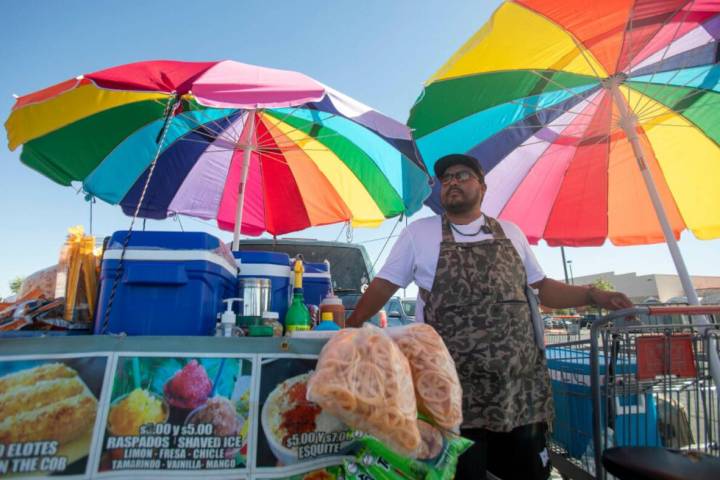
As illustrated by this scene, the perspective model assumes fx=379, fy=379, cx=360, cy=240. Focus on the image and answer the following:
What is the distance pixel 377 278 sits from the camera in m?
2.30

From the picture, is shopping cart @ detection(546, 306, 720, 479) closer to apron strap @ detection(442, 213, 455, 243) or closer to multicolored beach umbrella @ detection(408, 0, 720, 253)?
apron strap @ detection(442, 213, 455, 243)

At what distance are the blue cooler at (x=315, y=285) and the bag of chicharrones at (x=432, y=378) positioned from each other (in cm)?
165

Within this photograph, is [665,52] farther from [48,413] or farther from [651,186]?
[48,413]

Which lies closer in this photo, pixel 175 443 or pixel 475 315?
pixel 175 443

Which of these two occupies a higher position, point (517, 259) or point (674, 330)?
point (517, 259)

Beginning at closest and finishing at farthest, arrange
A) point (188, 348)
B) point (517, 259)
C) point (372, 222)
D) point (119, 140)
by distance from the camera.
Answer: point (188, 348) → point (517, 259) → point (119, 140) → point (372, 222)

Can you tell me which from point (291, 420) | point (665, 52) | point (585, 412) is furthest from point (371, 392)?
point (665, 52)

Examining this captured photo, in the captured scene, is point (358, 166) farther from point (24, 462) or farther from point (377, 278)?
point (24, 462)

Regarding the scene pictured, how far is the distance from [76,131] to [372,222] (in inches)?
135

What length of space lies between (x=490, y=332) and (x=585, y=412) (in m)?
1.04

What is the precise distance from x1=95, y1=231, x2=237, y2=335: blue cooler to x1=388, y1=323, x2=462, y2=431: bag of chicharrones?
0.94 meters

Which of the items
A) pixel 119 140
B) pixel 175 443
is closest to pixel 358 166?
pixel 119 140

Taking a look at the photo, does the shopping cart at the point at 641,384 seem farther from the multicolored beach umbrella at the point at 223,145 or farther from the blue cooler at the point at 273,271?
the multicolored beach umbrella at the point at 223,145

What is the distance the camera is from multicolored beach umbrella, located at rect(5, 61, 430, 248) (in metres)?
2.48
